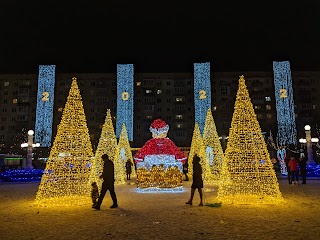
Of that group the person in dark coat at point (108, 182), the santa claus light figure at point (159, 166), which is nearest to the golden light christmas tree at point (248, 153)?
the person in dark coat at point (108, 182)

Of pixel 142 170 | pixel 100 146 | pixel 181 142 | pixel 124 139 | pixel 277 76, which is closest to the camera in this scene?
pixel 142 170

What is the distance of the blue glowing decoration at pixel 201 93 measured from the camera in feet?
155

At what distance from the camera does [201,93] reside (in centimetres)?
4775

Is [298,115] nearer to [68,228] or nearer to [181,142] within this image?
[181,142]

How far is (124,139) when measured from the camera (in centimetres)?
2636

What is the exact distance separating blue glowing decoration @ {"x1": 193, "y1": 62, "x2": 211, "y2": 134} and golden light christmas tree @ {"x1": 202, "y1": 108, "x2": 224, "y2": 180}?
2510cm

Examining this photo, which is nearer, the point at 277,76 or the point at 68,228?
the point at 68,228

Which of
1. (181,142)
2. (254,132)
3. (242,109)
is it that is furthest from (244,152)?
(181,142)

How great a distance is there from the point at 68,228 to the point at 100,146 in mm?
12642

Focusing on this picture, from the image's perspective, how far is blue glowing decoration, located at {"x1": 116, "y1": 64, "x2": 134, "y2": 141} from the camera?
46.8m

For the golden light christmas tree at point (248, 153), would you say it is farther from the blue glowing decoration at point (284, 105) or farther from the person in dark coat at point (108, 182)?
the blue glowing decoration at point (284, 105)

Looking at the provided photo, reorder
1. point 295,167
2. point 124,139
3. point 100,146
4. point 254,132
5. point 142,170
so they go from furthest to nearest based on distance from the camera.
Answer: point 124,139
point 100,146
point 295,167
point 142,170
point 254,132

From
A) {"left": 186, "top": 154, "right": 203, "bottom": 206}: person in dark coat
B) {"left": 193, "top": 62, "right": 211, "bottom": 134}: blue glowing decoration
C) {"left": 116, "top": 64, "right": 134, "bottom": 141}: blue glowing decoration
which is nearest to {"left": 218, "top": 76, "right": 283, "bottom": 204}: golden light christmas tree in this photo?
{"left": 186, "top": 154, "right": 203, "bottom": 206}: person in dark coat

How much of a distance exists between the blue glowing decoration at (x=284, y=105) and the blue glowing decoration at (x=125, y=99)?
2258 centimetres
